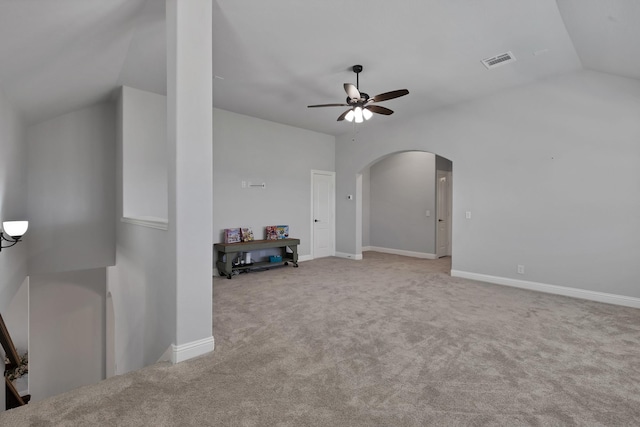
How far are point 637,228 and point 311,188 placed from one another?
5.28 m

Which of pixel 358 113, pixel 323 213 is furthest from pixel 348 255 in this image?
pixel 358 113

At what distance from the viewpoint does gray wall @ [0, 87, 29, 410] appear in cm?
331

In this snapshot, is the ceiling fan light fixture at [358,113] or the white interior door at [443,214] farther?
the white interior door at [443,214]

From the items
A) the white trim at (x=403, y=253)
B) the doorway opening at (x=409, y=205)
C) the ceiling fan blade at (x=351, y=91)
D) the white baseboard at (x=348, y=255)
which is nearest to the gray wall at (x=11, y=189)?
the ceiling fan blade at (x=351, y=91)

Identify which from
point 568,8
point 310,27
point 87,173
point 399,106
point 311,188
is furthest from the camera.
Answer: point 311,188

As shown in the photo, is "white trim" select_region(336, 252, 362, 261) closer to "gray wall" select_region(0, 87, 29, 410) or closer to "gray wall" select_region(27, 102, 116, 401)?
"gray wall" select_region(27, 102, 116, 401)

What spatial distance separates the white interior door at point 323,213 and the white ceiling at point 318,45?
276 cm

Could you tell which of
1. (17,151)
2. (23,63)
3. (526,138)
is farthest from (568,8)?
(17,151)

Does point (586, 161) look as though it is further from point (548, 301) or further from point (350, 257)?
point (350, 257)

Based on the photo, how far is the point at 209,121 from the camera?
262 cm

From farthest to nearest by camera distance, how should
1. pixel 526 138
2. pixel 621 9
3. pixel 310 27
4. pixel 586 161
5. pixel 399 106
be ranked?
pixel 399 106 → pixel 526 138 → pixel 586 161 → pixel 310 27 → pixel 621 9

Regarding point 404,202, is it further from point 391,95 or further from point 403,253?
point 391,95

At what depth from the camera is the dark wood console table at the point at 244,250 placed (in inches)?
212

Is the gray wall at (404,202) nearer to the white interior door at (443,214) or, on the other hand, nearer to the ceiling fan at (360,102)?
the white interior door at (443,214)
